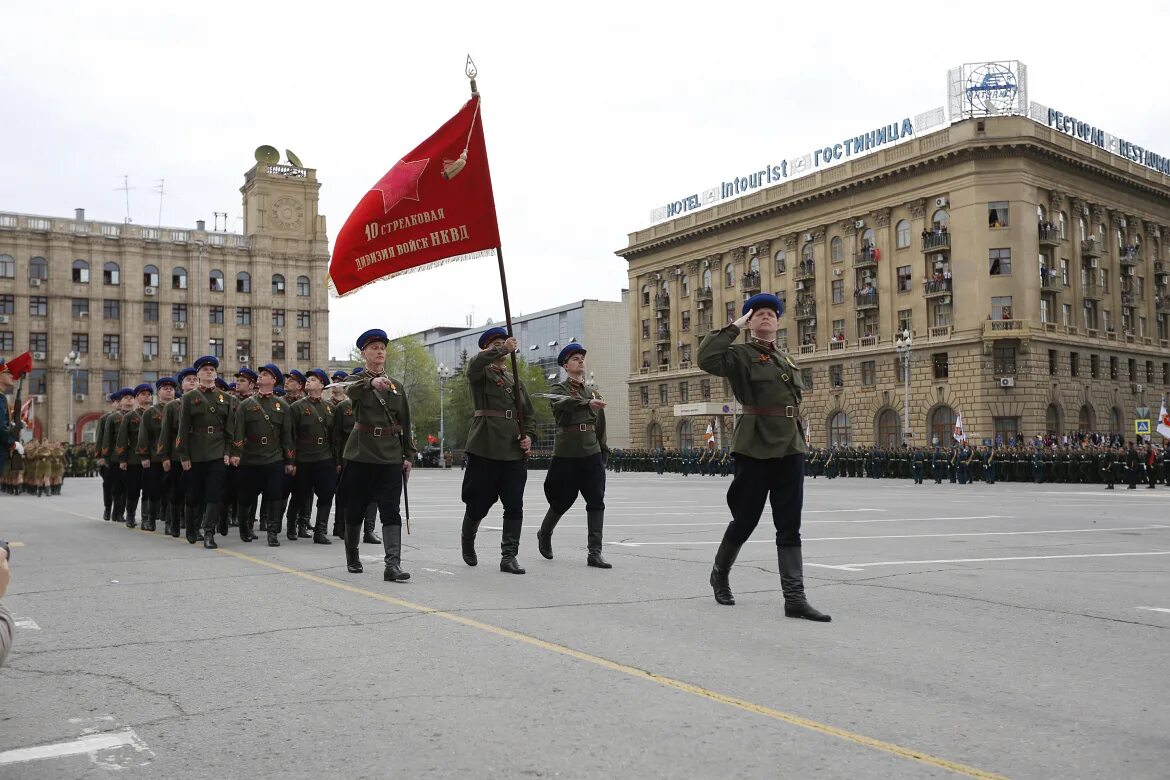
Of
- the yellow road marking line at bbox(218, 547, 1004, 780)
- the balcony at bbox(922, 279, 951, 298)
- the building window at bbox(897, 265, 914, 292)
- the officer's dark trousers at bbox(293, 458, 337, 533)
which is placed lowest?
the yellow road marking line at bbox(218, 547, 1004, 780)

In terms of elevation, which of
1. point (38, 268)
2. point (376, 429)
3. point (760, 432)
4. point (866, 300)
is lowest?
point (760, 432)

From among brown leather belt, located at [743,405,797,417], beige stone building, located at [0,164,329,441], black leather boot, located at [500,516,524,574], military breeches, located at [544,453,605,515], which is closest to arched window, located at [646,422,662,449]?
beige stone building, located at [0,164,329,441]

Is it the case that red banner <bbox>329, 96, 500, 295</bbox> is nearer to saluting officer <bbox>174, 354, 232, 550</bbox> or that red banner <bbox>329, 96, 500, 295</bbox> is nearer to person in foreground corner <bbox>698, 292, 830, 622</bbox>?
person in foreground corner <bbox>698, 292, 830, 622</bbox>

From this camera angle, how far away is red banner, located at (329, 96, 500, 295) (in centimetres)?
987

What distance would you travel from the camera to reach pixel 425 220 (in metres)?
9.85

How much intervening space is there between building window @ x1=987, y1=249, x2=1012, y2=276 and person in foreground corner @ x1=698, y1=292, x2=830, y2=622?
53927 mm

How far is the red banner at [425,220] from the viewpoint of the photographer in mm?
9867

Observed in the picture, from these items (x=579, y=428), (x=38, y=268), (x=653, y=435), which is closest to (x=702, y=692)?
(x=579, y=428)

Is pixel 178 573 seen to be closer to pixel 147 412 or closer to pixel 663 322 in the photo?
pixel 147 412

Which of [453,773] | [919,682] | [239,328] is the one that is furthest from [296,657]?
[239,328]

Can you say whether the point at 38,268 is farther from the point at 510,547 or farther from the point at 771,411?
the point at 771,411

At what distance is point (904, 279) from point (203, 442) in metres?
54.9

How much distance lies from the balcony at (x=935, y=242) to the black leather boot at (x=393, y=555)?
180ft

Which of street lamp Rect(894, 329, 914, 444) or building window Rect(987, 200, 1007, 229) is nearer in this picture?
street lamp Rect(894, 329, 914, 444)
